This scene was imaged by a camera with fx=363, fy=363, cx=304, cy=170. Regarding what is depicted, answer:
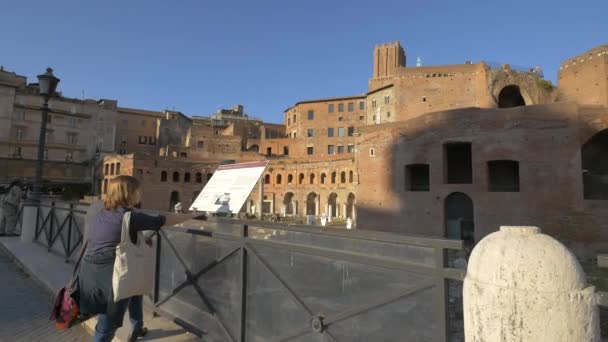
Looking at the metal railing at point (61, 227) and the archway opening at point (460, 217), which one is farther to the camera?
the archway opening at point (460, 217)

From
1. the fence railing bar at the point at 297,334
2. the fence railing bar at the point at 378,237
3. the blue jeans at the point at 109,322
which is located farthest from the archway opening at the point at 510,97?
the blue jeans at the point at 109,322

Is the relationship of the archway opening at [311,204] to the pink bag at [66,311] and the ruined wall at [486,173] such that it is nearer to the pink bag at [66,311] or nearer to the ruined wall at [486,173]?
the ruined wall at [486,173]

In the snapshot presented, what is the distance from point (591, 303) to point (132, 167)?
44032 mm

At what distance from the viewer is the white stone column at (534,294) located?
173cm

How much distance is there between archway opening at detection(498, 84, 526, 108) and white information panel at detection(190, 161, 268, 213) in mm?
36034

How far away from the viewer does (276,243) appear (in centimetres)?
317

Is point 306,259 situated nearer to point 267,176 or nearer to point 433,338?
point 433,338

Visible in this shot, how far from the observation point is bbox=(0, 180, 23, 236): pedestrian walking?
1152 cm

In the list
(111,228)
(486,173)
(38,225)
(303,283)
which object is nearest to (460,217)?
(486,173)

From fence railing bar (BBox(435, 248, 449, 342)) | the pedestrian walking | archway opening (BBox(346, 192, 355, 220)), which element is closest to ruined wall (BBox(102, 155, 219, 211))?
archway opening (BBox(346, 192, 355, 220))

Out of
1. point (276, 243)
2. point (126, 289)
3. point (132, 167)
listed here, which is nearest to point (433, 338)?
point (276, 243)

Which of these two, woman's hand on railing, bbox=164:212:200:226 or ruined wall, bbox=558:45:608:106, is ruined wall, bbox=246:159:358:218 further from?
woman's hand on railing, bbox=164:212:200:226

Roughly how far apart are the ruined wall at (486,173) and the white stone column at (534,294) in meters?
18.8

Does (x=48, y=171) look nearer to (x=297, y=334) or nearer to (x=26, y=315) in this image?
(x=26, y=315)
